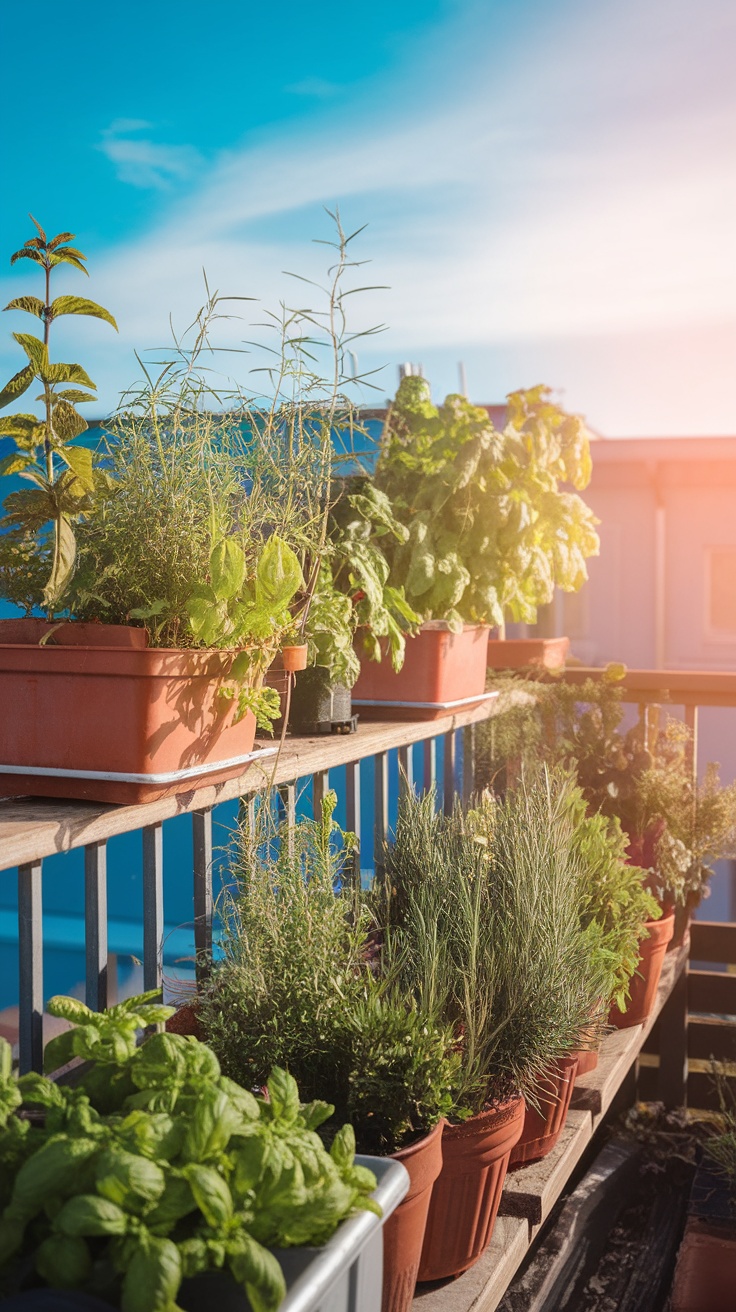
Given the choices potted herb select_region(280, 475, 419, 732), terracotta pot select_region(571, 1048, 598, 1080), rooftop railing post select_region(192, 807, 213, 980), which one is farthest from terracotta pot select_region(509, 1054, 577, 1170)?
potted herb select_region(280, 475, 419, 732)

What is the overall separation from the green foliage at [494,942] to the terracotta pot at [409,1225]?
14 cm

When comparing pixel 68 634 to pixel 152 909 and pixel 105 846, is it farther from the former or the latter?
pixel 152 909

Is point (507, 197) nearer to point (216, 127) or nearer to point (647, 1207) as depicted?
point (216, 127)

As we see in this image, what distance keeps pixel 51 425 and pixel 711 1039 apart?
2.66m

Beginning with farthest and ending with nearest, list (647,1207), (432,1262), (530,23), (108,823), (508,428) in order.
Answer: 1. (530,23)
2. (647,1207)
3. (508,428)
4. (432,1262)
5. (108,823)

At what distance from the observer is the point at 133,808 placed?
1331 mm

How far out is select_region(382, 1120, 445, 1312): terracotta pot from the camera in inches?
46.8

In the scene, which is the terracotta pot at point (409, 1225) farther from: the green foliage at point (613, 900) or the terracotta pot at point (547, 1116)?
the green foliage at point (613, 900)

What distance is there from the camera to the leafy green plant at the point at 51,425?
1282 millimetres

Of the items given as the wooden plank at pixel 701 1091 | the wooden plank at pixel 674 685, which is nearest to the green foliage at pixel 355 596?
the wooden plank at pixel 674 685

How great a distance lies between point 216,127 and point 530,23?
3.56ft

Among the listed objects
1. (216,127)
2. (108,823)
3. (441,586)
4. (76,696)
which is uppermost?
(216,127)

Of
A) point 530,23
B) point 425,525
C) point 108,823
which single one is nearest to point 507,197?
point 530,23

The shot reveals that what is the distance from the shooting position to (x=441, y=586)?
2309mm
